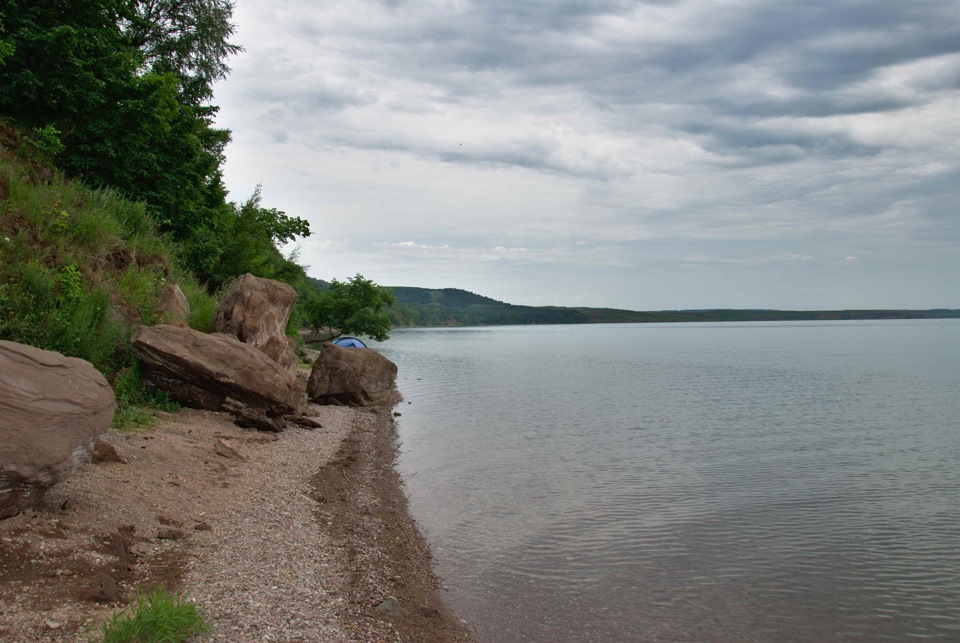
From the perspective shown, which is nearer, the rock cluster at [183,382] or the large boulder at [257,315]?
the rock cluster at [183,382]

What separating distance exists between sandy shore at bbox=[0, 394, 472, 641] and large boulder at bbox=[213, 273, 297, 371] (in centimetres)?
597

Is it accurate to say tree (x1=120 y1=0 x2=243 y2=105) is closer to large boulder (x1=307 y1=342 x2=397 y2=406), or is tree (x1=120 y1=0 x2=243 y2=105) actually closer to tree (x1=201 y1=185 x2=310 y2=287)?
tree (x1=201 y1=185 x2=310 y2=287)

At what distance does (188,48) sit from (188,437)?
78.4 feet

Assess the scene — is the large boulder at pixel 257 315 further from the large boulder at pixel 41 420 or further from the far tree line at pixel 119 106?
the large boulder at pixel 41 420

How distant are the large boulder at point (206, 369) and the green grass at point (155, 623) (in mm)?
9281

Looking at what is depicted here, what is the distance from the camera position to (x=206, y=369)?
48.2ft

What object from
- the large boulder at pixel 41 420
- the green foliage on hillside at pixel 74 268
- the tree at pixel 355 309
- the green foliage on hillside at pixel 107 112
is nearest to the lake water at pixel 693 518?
the large boulder at pixel 41 420

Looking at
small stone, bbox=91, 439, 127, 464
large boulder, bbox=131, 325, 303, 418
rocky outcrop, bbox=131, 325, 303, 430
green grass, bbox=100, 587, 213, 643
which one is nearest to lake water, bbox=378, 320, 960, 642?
green grass, bbox=100, 587, 213, 643

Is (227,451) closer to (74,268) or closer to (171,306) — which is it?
(74,268)

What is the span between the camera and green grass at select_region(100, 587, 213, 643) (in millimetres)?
5191

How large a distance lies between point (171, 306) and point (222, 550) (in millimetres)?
10645

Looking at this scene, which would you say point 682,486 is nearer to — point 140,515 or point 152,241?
point 140,515

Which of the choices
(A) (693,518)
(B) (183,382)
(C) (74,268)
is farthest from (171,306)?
(A) (693,518)

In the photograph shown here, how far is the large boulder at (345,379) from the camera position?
24.4 metres
